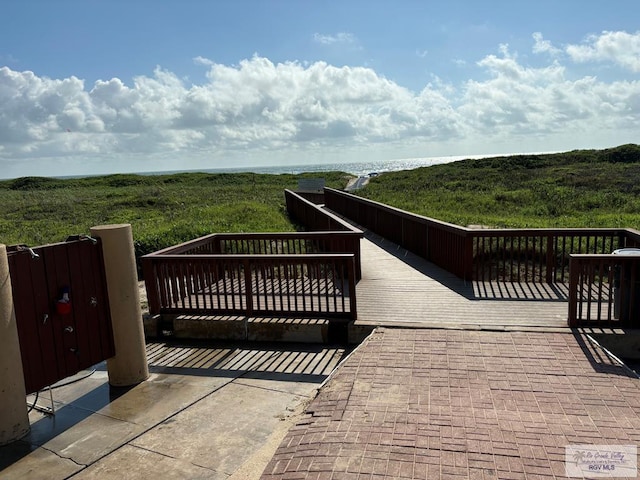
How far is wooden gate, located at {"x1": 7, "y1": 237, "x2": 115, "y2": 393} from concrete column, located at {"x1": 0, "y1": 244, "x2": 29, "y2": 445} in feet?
0.76

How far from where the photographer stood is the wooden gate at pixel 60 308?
4574 millimetres

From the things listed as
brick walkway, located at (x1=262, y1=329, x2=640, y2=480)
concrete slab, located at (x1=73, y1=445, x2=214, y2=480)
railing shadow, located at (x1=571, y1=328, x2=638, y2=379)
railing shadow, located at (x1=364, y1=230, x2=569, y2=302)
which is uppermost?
brick walkway, located at (x1=262, y1=329, x2=640, y2=480)

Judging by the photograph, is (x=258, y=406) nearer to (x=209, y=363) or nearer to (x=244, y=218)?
(x=209, y=363)

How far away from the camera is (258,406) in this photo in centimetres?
477

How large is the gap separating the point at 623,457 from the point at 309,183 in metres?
26.9

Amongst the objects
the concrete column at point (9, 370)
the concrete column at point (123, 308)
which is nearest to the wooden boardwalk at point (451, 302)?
the concrete column at point (123, 308)

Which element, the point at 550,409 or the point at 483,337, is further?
the point at 483,337

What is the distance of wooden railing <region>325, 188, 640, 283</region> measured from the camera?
8.12m

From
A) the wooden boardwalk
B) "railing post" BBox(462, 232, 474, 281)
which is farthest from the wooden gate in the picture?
"railing post" BBox(462, 232, 474, 281)

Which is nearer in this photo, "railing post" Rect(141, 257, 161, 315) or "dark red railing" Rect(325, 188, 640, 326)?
"dark red railing" Rect(325, 188, 640, 326)

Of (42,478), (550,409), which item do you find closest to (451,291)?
(550,409)

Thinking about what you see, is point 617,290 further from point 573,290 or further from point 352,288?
point 352,288

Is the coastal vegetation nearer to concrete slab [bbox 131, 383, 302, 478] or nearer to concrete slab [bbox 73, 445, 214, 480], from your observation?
concrete slab [bbox 131, 383, 302, 478]

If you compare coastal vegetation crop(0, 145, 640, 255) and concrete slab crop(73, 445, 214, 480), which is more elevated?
coastal vegetation crop(0, 145, 640, 255)
